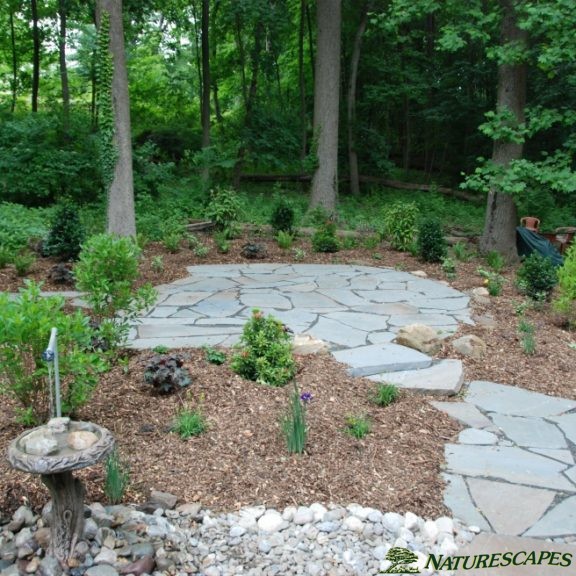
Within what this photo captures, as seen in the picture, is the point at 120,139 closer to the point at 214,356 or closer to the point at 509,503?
the point at 214,356

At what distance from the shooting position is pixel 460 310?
19.1ft

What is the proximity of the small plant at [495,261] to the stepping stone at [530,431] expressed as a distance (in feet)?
14.1

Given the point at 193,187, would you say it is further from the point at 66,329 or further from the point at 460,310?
the point at 66,329

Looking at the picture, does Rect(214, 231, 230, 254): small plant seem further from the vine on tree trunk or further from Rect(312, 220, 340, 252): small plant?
the vine on tree trunk

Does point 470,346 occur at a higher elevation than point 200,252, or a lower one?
lower

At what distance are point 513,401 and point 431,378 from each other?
20.8 inches

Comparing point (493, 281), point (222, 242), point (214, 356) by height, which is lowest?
point (214, 356)

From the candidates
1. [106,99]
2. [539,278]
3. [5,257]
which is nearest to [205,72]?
[106,99]

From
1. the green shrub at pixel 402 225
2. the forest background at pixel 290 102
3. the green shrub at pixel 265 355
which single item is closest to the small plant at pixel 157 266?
the forest background at pixel 290 102

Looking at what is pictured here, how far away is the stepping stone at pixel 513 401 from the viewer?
3775 millimetres

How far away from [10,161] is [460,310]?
8510 mm

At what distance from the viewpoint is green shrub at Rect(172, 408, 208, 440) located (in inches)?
124

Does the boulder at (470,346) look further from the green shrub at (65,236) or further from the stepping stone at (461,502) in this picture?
the green shrub at (65,236)

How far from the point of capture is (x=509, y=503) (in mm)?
2771
